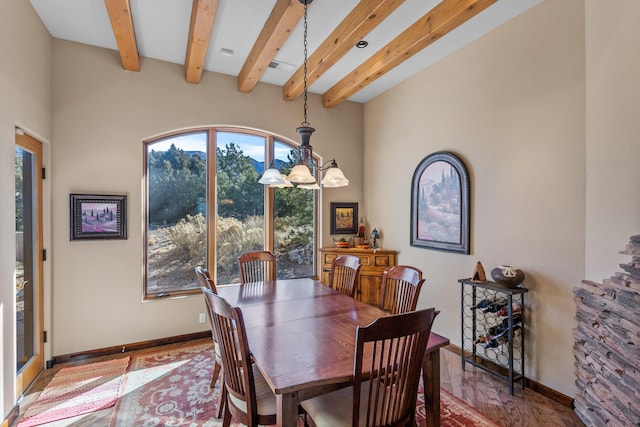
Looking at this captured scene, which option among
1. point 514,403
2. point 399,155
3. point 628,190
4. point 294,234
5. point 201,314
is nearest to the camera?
point 628,190

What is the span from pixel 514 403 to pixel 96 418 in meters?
3.27

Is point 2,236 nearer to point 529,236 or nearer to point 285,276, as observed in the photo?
point 285,276

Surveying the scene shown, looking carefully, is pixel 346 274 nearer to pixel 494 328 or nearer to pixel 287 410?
Result: pixel 494 328

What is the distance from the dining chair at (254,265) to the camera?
3.41m

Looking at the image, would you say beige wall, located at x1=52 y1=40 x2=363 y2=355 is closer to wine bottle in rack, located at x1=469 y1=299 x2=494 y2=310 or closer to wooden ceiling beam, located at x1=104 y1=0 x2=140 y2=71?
wooden ceiling beam, located at x1=104 y1=0 x2=140 y2=71

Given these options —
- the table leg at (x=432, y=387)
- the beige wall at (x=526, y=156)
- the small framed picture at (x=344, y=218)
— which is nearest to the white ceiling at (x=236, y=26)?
the beige wall at (x=526, y=156)

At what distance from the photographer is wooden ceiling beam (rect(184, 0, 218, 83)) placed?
8.18 feet

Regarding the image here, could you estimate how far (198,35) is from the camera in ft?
9.42

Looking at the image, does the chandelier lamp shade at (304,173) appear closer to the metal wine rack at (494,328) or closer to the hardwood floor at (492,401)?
the metal wine rack at (494,328)

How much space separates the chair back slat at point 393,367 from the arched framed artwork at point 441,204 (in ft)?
Result: 6.96

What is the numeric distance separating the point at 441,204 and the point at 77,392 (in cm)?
399

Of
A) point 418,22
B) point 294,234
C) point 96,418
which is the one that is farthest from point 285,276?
point 418,22

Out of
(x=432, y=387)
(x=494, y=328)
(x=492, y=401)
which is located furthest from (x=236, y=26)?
(x=492, y=401)

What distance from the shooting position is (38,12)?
2.80 meters
